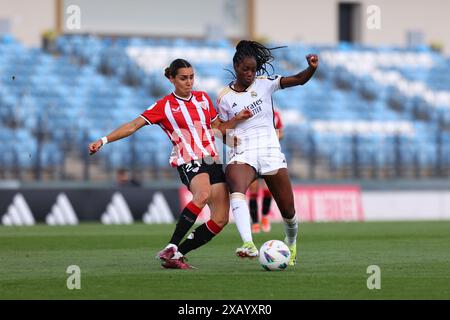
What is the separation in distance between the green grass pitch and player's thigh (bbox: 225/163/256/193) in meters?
0.84

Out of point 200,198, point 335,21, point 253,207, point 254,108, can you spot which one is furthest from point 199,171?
point 335,21

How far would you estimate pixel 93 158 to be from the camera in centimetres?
2512

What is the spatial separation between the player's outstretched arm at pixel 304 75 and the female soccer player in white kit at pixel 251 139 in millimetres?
13

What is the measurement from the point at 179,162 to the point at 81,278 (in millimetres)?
1727

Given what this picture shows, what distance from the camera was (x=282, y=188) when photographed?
1123 cm

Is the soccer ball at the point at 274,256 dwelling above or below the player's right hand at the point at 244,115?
below

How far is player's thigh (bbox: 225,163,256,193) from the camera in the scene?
1109 centimetres

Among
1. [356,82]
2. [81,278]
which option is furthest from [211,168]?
[356,82]

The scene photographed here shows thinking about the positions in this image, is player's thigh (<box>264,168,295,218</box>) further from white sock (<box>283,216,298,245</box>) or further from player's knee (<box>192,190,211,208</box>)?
player's knee (<box>192,190,211,208</box>)

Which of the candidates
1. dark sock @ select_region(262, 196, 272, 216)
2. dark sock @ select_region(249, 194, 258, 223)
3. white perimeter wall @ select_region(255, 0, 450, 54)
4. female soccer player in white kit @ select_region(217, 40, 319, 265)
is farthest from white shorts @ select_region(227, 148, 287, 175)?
white perimeter wall @ select_region(255, 0, 450, 54)

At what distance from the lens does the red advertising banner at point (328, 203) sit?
24.6 m

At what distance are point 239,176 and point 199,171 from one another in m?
0.41

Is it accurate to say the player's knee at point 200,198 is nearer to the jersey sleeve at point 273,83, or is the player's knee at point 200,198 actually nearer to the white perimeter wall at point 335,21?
the jersey sleeve at point 273,83

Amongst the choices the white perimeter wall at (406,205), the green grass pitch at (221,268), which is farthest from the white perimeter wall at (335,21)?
the green grass pitch at (221,268)
